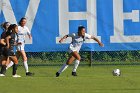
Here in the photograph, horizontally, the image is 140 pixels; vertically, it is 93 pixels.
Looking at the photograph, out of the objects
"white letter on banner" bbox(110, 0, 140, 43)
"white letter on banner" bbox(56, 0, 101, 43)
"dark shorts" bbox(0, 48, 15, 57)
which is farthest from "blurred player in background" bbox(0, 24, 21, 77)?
"white letter on banner" bbox(110, 0, 140, 43)

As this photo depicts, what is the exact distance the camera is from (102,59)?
24.6 meters

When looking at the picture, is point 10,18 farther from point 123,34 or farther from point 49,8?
point 123,34

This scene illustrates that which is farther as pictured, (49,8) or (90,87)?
(49,8)

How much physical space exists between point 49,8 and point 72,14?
94 centimetres

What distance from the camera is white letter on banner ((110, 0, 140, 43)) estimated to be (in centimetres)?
2298

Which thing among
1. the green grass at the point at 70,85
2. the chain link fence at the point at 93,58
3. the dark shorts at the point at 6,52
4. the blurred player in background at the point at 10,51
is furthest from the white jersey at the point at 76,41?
the chain link fence at the point at 93,58

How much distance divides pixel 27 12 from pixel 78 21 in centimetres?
205

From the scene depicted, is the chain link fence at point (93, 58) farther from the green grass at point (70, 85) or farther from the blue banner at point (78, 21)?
the green grass at point (70, 85)

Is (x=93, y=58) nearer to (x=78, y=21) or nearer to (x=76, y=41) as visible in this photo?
(x=78, y=21)

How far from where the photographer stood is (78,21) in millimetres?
23047

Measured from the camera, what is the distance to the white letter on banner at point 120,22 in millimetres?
22984

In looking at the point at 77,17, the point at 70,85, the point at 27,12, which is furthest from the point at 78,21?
the point at 70,85

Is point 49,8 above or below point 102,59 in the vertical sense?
above

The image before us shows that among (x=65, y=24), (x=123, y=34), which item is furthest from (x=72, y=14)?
(x=123, y=34)
